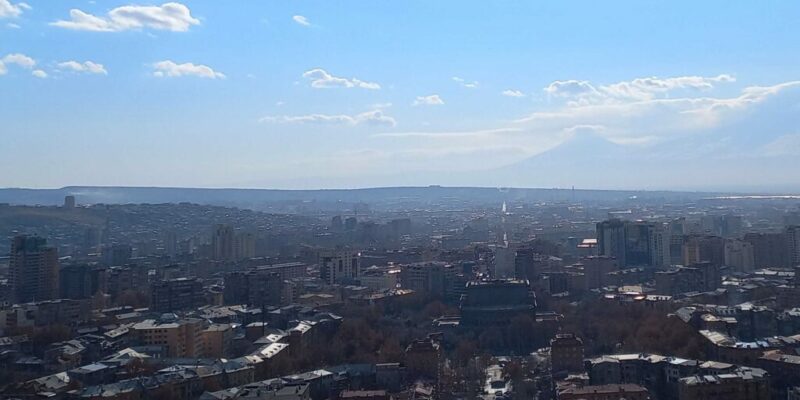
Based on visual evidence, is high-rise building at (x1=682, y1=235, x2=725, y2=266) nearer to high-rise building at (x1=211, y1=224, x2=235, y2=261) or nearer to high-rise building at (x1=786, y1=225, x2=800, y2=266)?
high-rise building at (x1=786, y1=225, x2=800, y2=266)

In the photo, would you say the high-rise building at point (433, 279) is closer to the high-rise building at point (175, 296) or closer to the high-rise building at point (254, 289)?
the high-rise building at point (254, 289)

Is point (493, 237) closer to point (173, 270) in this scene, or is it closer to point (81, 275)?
point (173, 270)

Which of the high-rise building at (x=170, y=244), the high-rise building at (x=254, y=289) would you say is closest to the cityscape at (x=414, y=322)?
the high-rise building at (x=254, y=289)

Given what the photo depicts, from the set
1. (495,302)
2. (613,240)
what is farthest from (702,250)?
(495,302)

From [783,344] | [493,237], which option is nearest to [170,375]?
[783,344]

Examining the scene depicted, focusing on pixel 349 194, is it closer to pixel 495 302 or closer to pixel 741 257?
pixel 741 257
